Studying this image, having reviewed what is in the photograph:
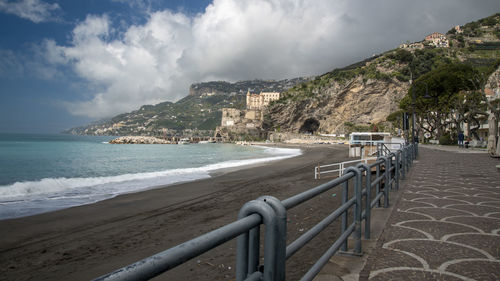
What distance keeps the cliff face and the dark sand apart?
306 feet

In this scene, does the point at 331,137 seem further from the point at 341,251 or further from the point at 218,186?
the point at 341,251

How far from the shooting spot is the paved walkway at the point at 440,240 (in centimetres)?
294

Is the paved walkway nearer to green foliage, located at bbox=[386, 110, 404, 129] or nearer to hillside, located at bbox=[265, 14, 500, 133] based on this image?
green foliage, located at bbox=[386, 110, 404, 129]

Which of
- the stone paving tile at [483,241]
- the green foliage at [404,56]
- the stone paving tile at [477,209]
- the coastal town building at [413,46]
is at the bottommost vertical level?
the stone paving tile at [477,209]

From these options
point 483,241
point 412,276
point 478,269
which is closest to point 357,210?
point 412,276

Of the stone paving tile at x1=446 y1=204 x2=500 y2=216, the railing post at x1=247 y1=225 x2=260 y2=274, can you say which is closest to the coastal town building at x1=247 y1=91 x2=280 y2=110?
the stone paving tile at x1=446 y1=204 x2=500 y2=216

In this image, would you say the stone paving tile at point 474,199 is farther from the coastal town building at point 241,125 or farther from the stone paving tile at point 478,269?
the coastal town building at point 241,125

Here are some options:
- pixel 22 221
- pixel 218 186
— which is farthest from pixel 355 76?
pixel 22 221

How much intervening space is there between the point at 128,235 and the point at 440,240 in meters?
6.18

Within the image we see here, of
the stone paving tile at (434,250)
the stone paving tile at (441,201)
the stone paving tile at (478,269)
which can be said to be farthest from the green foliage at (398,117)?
the stone paving tile at (478,269)

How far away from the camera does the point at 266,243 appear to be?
1.35 metres

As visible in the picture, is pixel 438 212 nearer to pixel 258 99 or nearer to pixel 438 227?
pixel 438 227

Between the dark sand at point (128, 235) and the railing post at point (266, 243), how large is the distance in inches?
114

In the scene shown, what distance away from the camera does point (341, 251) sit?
11.3 ft
